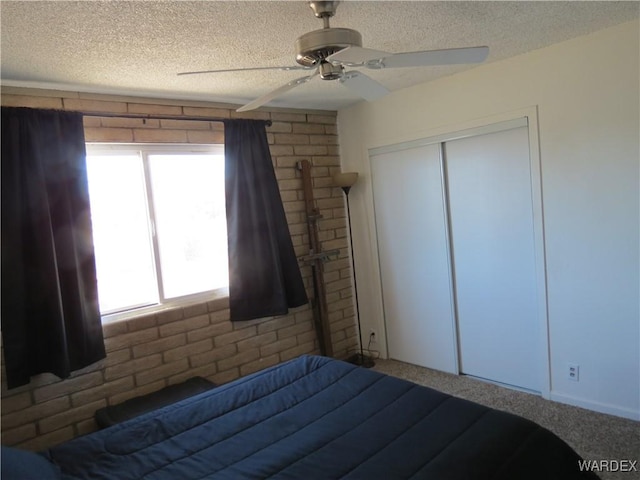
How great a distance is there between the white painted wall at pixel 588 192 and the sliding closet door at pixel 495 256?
16 cm

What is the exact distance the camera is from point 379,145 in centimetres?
384

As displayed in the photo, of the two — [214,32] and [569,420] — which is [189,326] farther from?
[569,420]

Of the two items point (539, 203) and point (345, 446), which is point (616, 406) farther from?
point (345, 446)

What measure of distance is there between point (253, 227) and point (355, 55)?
1.93 metres

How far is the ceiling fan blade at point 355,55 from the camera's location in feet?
5.28

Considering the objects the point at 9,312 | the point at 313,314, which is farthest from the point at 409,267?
the point at 9,312

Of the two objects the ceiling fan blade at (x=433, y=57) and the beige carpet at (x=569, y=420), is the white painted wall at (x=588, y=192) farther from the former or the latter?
the ceiling fan blade at (x=433, y=57)

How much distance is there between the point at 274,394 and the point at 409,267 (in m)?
1.92

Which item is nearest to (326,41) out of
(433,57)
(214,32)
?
(433,57)

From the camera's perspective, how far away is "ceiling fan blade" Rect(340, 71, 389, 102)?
1.97 metres

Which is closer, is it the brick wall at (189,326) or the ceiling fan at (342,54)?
the ceiling fan at (342,54)

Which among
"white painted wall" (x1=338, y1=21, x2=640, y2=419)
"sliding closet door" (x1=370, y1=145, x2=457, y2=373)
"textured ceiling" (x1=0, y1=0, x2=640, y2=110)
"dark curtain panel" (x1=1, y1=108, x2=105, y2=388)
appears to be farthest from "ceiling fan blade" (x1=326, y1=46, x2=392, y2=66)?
"sliding closet door" (x1=370, y1=145, x2=457, y2=373)

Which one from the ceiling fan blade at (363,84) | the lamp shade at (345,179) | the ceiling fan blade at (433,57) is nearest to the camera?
the ceiling fan blade at (433,57)

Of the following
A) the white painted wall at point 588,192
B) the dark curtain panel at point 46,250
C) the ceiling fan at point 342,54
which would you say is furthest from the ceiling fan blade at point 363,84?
the dark curtain panel at point 46,250
